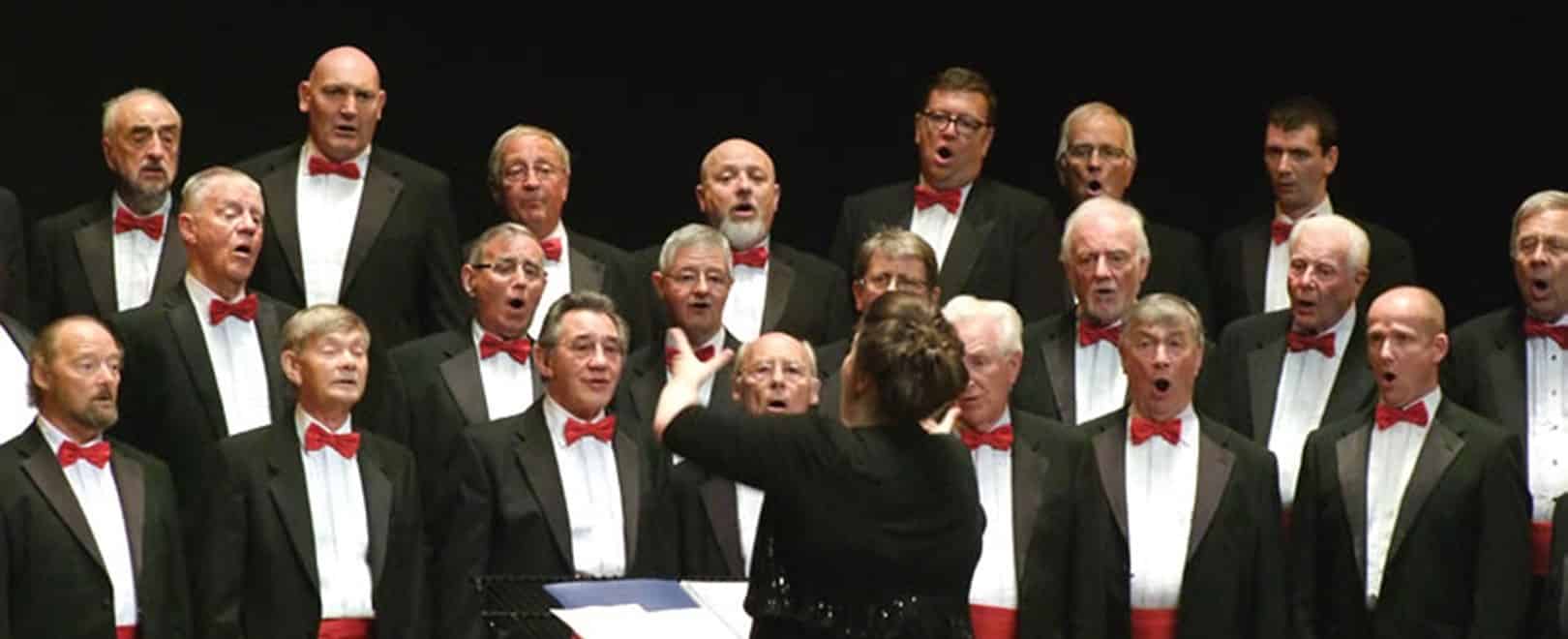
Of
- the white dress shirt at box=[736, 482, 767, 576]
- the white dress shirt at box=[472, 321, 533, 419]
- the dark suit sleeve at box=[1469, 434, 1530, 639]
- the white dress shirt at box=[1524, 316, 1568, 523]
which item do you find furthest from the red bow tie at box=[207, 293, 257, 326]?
the white dress shirt at box=[1524, 316, 1568, 523]

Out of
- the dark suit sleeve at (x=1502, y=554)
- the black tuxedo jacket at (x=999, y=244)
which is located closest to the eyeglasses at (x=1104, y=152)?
the black tuxedo jacket at (x=999, y=244)

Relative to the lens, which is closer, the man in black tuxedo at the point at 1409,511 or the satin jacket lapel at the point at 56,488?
the satin jacket lapel at the point at 56,488

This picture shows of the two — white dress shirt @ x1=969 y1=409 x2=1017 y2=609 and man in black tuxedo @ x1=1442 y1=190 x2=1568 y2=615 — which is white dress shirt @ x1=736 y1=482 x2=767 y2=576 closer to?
white dress shirt @ x1=969 y1=409 x2=1017 y2=609

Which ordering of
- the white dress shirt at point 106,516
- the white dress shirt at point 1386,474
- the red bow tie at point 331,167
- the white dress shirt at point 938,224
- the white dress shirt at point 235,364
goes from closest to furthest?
the white dress shirt at point 106,516, the white dress shirt at point 1386,474, the white dress shirt at point 235,364, the red bow tie at point 331,167, the white dress shirt at point 938,224

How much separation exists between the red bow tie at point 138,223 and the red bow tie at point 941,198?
1.87 metres

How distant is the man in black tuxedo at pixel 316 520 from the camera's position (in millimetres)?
7551

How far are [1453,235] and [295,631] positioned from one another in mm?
3754

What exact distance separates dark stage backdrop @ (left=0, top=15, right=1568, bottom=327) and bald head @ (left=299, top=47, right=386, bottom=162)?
1.00 metres

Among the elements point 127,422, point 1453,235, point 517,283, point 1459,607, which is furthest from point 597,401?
point 1453,235

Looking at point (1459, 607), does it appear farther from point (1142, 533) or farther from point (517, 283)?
point (517, 283)

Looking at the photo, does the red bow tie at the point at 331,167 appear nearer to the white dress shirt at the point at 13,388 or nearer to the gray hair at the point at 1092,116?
the white dress shirt at the point at 13,388

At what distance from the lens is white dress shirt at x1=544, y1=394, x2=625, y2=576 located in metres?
7.73

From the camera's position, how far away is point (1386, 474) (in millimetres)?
7906

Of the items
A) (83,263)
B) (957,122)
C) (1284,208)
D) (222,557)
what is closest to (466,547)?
(222,557)
